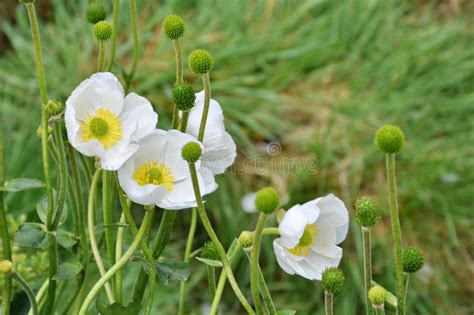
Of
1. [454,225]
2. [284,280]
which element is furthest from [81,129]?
[454,225]

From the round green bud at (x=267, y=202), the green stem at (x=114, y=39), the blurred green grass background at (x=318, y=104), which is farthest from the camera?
the blurred green grass background at (x=318, y=104)

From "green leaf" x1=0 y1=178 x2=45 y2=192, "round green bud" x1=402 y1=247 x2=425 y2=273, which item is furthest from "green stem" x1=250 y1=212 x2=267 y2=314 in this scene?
"green leaf" x1=0 y1=178 x2=45 y2=192

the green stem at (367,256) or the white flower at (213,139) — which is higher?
the white flower at (213,139)

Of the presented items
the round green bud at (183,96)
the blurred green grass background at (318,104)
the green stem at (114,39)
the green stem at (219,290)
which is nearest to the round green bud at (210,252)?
the green stem at (219,290)

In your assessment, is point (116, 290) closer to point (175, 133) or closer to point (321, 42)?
point (175, 133)

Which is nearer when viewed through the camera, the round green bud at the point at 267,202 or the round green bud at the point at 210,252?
the round green bud at the point at 267,202

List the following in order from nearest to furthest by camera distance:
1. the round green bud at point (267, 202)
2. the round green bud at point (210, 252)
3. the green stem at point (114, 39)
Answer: the round green bud at point (267, 202) < the round green bud at point (210, 252) < the green stem at point (114, 39)

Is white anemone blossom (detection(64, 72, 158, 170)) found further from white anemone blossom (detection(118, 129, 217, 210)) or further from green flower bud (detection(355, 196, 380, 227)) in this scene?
green flower bud (detection(355, 196, 380, 227))

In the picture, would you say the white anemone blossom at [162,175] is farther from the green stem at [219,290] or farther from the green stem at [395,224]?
the green stem at [395,224]
